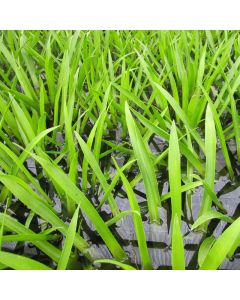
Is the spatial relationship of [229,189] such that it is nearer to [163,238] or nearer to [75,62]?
[163,238]

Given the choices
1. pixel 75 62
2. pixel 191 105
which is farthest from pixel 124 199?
pixel 75 62

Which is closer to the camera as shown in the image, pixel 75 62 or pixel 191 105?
pixel 191 105

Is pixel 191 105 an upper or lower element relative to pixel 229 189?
upper

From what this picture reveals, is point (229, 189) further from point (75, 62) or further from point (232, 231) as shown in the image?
point (75, 62)

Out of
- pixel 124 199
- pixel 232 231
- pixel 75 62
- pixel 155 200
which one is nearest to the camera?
pixel 232 231

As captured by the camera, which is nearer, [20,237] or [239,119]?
[20,237]

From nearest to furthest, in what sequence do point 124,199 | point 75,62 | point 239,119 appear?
point 124,199 → point 239,119 → point 75,62
